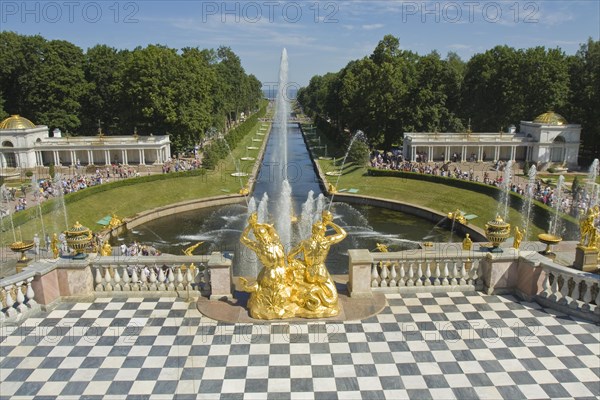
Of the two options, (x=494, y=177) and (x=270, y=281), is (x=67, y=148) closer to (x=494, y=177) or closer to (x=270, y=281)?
(x=494, y=177)

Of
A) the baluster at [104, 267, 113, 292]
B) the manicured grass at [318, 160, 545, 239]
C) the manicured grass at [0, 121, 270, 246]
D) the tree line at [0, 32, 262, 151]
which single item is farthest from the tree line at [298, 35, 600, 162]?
the baluster at [104, 267, 113, 292]

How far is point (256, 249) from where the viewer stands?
44.3ft

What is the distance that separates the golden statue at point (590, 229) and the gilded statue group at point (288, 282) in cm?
809

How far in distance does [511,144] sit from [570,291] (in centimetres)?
5434

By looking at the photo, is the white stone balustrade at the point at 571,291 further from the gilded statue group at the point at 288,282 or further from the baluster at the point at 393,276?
the gilded statue group at the point at 288,282

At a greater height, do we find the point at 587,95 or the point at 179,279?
the point at 587,95

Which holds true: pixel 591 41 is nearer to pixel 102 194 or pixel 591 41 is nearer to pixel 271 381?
pixel 102 194

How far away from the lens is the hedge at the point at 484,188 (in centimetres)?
3775

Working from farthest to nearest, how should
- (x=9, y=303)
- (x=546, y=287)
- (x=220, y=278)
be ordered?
(x=220, y=278)
(x=546, y=287)
(x=9, y=303)

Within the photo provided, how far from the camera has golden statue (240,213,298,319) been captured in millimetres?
13422

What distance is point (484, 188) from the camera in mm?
46812

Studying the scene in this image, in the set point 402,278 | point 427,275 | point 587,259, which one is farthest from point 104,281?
point 587,259

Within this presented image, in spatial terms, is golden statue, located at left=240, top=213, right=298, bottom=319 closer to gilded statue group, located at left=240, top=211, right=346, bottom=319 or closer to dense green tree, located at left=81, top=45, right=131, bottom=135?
gilded statue group, located at left=240, top=211, right=346, bottom=319

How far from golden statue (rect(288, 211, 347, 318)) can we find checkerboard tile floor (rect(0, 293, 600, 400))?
0.52m
